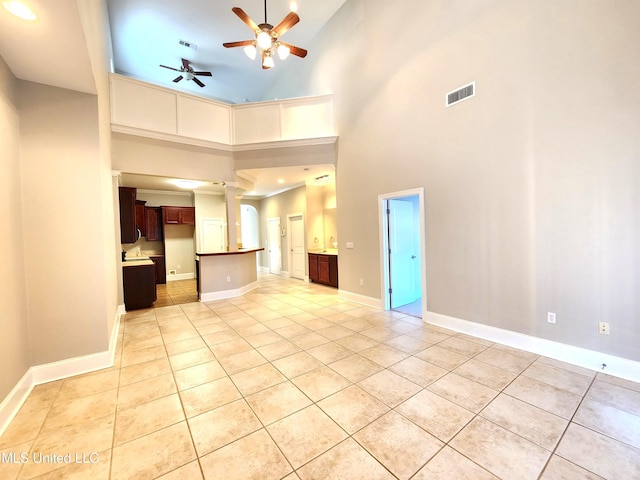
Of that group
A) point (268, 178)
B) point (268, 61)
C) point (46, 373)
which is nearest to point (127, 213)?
point (268, 178)

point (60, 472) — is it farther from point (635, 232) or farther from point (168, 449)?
point (635, 232)

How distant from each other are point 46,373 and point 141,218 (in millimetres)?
6059

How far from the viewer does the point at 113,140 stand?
188 inches

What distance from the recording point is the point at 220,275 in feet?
19.0

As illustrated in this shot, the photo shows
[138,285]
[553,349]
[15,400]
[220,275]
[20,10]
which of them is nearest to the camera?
[20,10]

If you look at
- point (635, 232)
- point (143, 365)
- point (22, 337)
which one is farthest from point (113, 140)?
point (635, 232)

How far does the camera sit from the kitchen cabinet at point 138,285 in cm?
500

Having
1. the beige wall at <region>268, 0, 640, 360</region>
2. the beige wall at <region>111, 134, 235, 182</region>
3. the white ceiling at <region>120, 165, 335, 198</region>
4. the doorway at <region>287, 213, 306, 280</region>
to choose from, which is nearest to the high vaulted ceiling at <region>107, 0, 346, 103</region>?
the beige wall at <region>268, 0, 640, 360</region>

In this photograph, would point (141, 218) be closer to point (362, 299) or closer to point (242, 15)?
point (242, 15)

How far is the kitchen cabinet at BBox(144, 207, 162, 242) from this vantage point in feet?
26.2

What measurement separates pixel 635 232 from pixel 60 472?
15.3ft

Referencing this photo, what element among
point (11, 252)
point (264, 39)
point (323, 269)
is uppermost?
point (264, 39)

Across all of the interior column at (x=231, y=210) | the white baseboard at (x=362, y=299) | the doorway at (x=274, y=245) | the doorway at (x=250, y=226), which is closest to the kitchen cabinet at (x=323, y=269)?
the white baseboard at (x=362, y=299)

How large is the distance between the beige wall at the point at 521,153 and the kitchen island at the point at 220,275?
10.7 ft
